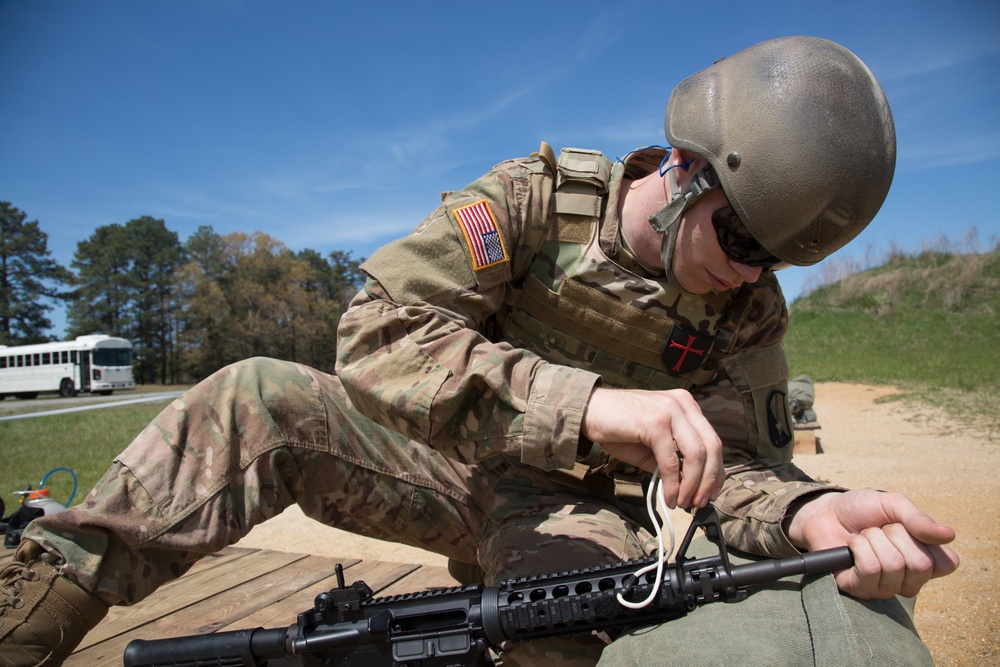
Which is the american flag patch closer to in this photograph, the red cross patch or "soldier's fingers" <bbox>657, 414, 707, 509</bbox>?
the red cross patch

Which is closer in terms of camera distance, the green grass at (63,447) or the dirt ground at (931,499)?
the dirt ground at (931,499)

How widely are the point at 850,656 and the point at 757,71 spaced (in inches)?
59.9

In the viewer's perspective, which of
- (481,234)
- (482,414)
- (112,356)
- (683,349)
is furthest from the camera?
(112,356)

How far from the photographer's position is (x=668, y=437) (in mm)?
1414

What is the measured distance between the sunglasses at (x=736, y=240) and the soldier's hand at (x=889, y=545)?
0.71 meters

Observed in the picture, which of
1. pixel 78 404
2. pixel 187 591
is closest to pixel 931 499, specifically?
pixel 187 591

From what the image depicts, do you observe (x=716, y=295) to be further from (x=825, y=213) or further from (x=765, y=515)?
(x=765, y=515)

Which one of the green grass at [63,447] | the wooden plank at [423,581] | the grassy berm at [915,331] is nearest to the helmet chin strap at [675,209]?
the wooden plank at [423,581]

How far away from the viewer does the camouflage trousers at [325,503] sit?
1509 mm

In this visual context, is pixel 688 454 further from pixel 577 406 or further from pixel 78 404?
pixel 78 404

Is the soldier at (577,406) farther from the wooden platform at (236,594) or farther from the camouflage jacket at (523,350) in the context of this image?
the wooden platform at (236,594)

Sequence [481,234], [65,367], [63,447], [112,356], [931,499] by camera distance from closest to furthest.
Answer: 1. [481,234]
2. [931,499]
3. [63,447]
4. [65,367]
5. [112,356]

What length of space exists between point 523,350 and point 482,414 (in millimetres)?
190

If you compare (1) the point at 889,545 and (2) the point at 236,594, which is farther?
(2) the point at 236,594
